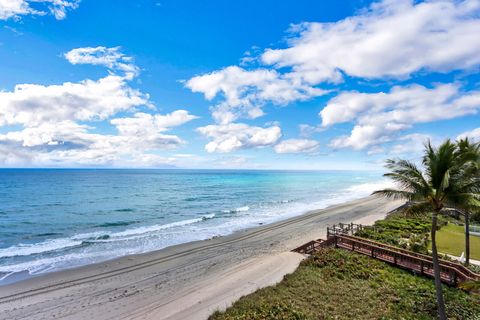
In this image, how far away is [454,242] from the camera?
22.5m

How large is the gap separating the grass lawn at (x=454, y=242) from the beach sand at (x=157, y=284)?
38.4ft

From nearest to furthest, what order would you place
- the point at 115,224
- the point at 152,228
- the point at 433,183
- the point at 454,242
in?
the point at 433,183 → the point at 454,242 → the point at 152,228 → the point at 115,224

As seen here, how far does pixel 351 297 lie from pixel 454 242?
51.6 ft

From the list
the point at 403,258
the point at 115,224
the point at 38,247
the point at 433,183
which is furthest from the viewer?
the point at 115,224

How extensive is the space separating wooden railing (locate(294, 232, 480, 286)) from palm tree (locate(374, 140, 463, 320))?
540 cm

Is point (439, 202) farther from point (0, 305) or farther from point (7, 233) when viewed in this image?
point (7, 233)

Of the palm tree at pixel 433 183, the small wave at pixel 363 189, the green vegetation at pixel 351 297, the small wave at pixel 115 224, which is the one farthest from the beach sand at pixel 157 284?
the small wave at pixel 363 189

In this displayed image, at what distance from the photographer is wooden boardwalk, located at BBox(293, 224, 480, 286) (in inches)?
559

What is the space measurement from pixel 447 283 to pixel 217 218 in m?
29.5

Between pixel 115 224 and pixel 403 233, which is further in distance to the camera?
pixel 115 224

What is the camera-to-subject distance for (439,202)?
10.1 metres

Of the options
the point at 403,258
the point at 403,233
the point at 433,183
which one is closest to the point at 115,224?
the point at 403,258

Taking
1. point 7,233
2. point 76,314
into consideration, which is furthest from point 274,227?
point 7,233

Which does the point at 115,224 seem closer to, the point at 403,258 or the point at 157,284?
the point at 157,284
